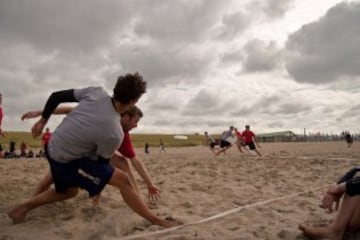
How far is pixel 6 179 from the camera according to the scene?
6.86 meters

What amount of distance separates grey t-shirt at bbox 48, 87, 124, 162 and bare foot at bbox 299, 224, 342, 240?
6.00 feet

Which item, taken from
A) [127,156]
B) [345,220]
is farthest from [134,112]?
[345,220]

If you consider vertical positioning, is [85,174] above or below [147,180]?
above

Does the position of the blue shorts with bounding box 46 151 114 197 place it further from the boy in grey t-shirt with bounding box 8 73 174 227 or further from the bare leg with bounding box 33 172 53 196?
the bare leg with bounding box 33 172 53 196

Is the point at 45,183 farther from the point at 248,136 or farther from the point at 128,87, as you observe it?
the point at 248,136

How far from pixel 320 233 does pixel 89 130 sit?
2186 millimetres

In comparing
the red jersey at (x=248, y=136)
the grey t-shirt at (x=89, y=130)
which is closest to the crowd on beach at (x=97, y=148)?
the grey t-shirt at (x=89, y=130)

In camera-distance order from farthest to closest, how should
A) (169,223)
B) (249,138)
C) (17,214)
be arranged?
(249,138)
(17,214)
(169,223)

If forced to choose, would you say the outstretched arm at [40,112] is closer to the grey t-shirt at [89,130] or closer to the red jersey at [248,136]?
the grey t-shirt at [89,130]

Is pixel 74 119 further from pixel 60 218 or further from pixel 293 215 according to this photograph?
pixel 293 215

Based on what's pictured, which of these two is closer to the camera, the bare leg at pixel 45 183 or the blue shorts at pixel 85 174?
the blue shorts at pixel 85 174

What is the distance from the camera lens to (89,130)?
3.58 metres

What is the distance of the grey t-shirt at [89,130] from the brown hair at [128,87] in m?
0.13

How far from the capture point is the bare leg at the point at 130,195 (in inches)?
151
